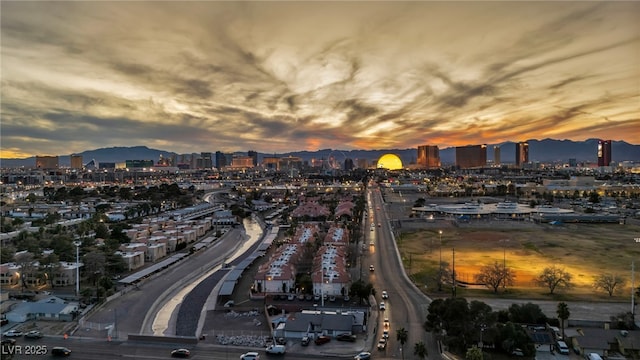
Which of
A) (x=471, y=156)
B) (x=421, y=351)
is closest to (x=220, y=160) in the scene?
(x=471, y=156)

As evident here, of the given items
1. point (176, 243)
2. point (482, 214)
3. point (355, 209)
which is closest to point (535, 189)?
point (482, 214)

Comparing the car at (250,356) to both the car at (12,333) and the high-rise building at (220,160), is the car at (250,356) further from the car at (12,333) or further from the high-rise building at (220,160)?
the high-rise building at (220,160)

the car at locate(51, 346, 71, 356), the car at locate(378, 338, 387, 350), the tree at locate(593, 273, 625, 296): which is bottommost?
the car at locate(51, 346, 71, 356)

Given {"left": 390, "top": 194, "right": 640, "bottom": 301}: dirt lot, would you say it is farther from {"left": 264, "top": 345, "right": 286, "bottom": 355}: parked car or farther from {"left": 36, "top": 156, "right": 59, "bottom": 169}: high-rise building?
{"left": 36, "top": 156, "right": 59, "bottom": 169}: high-rise building

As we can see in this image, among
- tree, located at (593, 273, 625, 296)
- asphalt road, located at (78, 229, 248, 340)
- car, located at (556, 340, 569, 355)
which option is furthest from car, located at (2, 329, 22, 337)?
tree, located at (593, 273, 625, 296)

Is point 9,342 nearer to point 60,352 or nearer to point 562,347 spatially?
point 60,352

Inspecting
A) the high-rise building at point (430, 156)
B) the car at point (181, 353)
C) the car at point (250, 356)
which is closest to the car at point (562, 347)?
the car at point (250, 356)

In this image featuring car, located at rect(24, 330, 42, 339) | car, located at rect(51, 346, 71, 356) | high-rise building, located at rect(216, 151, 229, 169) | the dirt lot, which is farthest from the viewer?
high-rise building, located at rect(216, 151, 229, 169)
